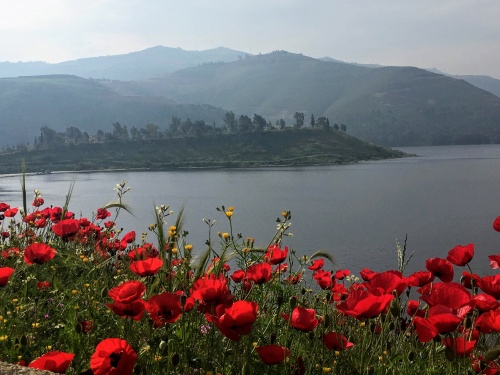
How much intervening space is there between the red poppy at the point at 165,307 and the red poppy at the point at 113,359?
456 millimetres

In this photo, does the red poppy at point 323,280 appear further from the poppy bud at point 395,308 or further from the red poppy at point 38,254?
the red poppy at point 38,254

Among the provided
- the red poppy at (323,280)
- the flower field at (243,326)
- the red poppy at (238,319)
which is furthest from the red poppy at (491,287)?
the red poppy at (323,280)

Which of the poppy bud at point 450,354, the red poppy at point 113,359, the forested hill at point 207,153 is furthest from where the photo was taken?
the forested hill at point 207,153

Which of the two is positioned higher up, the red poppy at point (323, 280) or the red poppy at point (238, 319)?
the red poppy at point (238, 319)

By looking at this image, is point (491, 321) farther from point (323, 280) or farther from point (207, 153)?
point (207, 153)

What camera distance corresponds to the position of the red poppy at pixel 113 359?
1.92 m

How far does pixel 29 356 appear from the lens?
335cm

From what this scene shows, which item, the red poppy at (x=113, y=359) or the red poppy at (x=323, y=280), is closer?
the red poppy at (x=113, y=359)

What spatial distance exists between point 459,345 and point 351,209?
4898 centimetres

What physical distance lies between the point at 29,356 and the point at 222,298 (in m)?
1.62

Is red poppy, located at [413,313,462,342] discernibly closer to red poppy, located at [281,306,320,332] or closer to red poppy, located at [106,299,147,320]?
red poppy, located at [281,306,320,332]

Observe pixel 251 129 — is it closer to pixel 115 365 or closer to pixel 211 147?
pixel 211 147

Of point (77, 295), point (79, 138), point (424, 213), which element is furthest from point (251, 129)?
point (77, 295)

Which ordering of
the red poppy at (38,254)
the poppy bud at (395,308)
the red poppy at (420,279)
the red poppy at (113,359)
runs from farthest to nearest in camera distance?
the red poppy at (38,254) → the red poppy at (420,279) → the poppy bud at (395,308) → the red poppy at (113,359)
